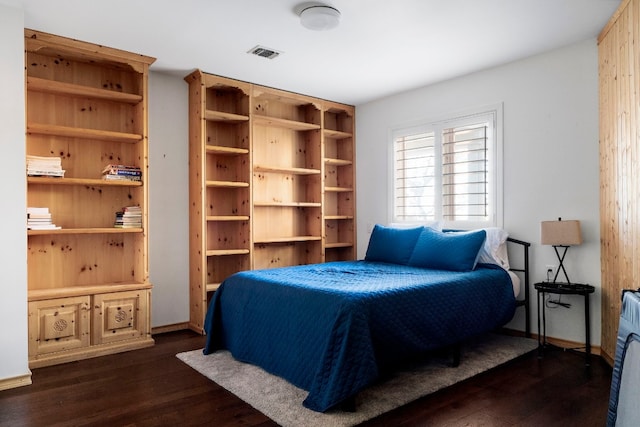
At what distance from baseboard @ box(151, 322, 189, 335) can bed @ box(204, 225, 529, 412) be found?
0.95 m

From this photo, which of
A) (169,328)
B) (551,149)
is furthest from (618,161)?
(169,328)

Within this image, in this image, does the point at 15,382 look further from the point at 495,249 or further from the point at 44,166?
the point at 495,249

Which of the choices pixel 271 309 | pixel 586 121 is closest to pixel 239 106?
pixel 271 309

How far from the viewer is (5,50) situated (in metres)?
2.98

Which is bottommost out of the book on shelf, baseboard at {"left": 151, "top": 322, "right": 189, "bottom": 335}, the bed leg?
baseboard at {"left": 151, "top": 322, "right": 189, "bottom": 335}

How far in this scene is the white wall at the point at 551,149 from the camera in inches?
142

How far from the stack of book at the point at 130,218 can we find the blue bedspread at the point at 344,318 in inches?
40.7

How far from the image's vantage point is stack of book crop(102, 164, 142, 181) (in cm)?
382

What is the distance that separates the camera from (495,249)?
3963 mm

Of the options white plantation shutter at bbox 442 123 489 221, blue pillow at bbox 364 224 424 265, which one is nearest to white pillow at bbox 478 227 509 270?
white plantation shutter at bbox 442 123 489 221

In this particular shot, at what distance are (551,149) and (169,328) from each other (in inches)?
156

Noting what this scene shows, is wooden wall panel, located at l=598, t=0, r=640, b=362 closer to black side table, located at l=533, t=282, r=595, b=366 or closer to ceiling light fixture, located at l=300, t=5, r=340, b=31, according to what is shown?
black side table, located at l=533, t=282, r=595, b=366

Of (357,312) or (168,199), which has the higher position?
(168,199)

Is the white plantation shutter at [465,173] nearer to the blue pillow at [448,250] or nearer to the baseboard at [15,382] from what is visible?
the blue pillow at [448,250]
